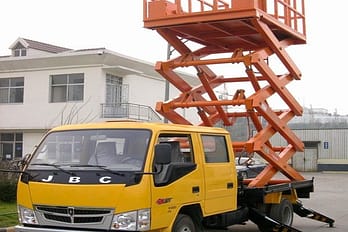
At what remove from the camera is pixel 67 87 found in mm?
36625

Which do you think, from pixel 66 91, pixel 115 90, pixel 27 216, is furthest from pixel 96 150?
pixel 66 91

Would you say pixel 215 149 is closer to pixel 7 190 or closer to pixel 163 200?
pixel 163 200

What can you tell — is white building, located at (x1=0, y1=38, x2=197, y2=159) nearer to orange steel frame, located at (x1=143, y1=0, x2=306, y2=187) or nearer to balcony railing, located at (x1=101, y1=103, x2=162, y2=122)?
balcony railing, located at (x1=101, y1=103, x2=162, y2=122)

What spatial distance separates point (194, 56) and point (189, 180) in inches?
180

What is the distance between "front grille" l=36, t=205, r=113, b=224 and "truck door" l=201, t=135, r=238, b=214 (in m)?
1.98

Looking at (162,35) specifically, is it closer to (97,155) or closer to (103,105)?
(97,155)

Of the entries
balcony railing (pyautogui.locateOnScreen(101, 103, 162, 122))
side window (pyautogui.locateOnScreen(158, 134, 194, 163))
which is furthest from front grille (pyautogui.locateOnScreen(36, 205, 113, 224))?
balcony railing (pyautogui.locateOnScreen(101, 103, 162, 122))

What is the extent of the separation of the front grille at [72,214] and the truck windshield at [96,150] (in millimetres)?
597

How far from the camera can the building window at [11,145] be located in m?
38.5

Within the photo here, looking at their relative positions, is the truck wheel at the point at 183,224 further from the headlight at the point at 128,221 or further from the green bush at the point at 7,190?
the green bush at the point at 7,190

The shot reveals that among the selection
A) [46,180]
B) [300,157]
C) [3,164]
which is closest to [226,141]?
[46,180]

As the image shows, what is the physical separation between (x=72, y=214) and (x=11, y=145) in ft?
107

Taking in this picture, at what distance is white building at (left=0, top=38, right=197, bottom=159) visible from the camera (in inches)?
1396

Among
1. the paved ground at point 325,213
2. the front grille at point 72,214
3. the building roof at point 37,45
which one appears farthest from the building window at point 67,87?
the front grille at point 72,214
